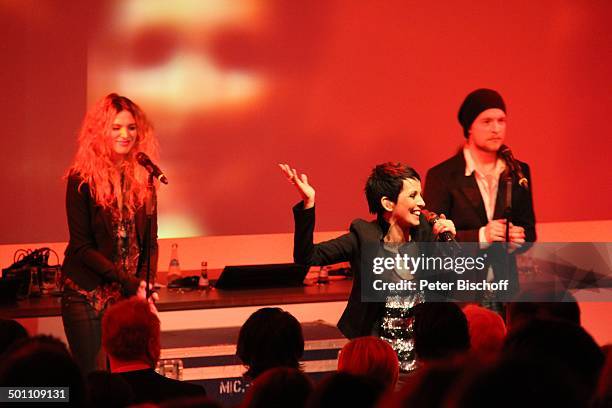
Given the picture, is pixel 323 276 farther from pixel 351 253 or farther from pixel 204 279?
pixel 351 253

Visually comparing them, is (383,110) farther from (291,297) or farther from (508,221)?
(508,221)

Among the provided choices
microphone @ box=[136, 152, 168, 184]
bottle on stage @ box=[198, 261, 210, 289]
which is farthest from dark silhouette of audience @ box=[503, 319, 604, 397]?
bottle on stage @ box=[198, 261, 210, 289]

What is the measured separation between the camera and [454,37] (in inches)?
284

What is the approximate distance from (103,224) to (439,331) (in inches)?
84.1

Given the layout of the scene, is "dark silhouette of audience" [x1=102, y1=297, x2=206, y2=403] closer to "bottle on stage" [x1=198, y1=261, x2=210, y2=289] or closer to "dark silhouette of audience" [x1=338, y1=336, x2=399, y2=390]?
"dark silhouette of audience" [x1=338, y1=336, x2=399, y2=390]

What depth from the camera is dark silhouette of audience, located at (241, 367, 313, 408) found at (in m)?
2.04

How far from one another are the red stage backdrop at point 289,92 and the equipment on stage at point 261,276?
733mm

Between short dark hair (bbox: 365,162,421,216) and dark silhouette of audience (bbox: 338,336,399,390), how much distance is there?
102 centimetres

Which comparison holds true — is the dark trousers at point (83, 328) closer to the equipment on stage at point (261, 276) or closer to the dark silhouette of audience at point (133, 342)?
the dark silhouette of audience at point (133, 342)

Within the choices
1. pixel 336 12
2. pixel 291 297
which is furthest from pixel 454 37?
pixel 291 297

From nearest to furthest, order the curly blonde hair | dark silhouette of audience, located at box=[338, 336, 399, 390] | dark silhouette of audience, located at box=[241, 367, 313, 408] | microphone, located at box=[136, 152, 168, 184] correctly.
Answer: dark silhouette of audience, located at box=[241, 367, 313, 408], dark silhouette of audience, located at box=[338, 336, 399, 390], microphone, located at box=[136, 152, 168, 184], the curly blonde hair

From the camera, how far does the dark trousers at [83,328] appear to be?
4.88 meters

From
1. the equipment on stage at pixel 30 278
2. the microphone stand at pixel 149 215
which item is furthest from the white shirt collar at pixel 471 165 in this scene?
the equipment on stage at pixel 30 278

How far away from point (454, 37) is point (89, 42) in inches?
101
